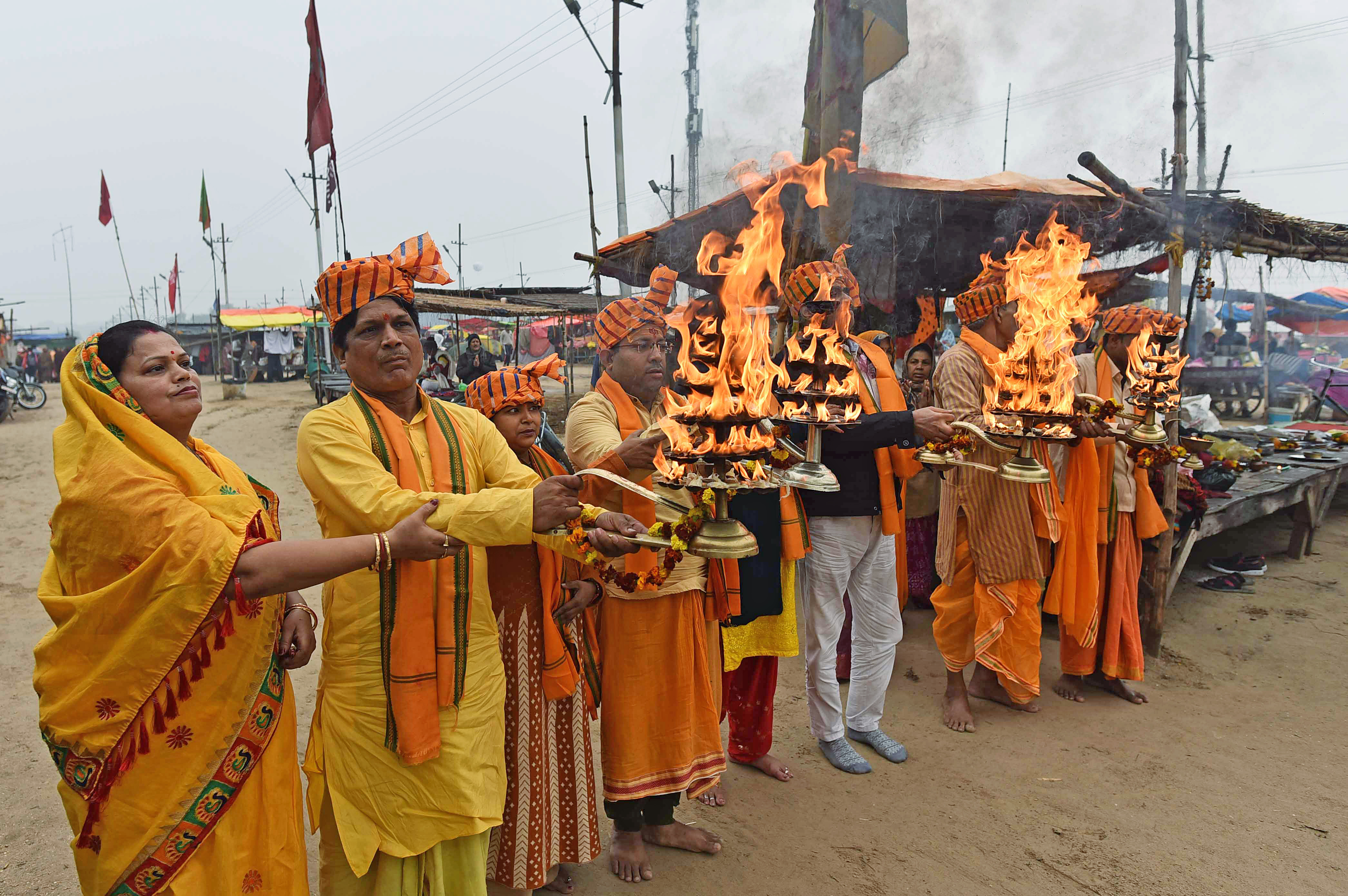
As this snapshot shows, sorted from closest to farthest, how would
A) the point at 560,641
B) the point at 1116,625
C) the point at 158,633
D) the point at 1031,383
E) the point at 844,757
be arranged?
the point at 158,633 → the point at 560,641 → the point at 1031,383 → the point at 844,757 → the point at 1116,625

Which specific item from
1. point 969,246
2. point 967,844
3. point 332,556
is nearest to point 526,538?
point 332,556

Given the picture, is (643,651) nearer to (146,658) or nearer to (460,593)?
(460,593)

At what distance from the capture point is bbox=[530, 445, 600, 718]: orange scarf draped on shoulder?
292 centimetres

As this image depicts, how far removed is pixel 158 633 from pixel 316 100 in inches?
644

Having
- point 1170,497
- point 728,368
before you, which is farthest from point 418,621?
point 1170,497

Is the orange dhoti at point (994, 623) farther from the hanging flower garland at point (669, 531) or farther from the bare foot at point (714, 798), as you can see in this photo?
the hanging flower garland at point (669, 531)

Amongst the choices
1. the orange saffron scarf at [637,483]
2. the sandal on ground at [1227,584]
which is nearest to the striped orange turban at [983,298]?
the orange saffron scarf at [637,483]

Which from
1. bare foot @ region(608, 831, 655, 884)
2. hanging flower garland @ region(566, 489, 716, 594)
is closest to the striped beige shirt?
bare foot @ region(608, 831, 655, 884)

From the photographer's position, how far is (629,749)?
10.4 ft

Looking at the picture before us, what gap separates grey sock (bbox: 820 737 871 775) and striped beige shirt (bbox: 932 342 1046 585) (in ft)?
4.07

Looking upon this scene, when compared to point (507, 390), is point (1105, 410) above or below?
below

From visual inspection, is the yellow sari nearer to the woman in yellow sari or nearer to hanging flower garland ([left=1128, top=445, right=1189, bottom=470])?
the woman in yellow sari

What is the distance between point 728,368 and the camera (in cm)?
209

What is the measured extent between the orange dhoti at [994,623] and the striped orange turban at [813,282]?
1.80 metres
